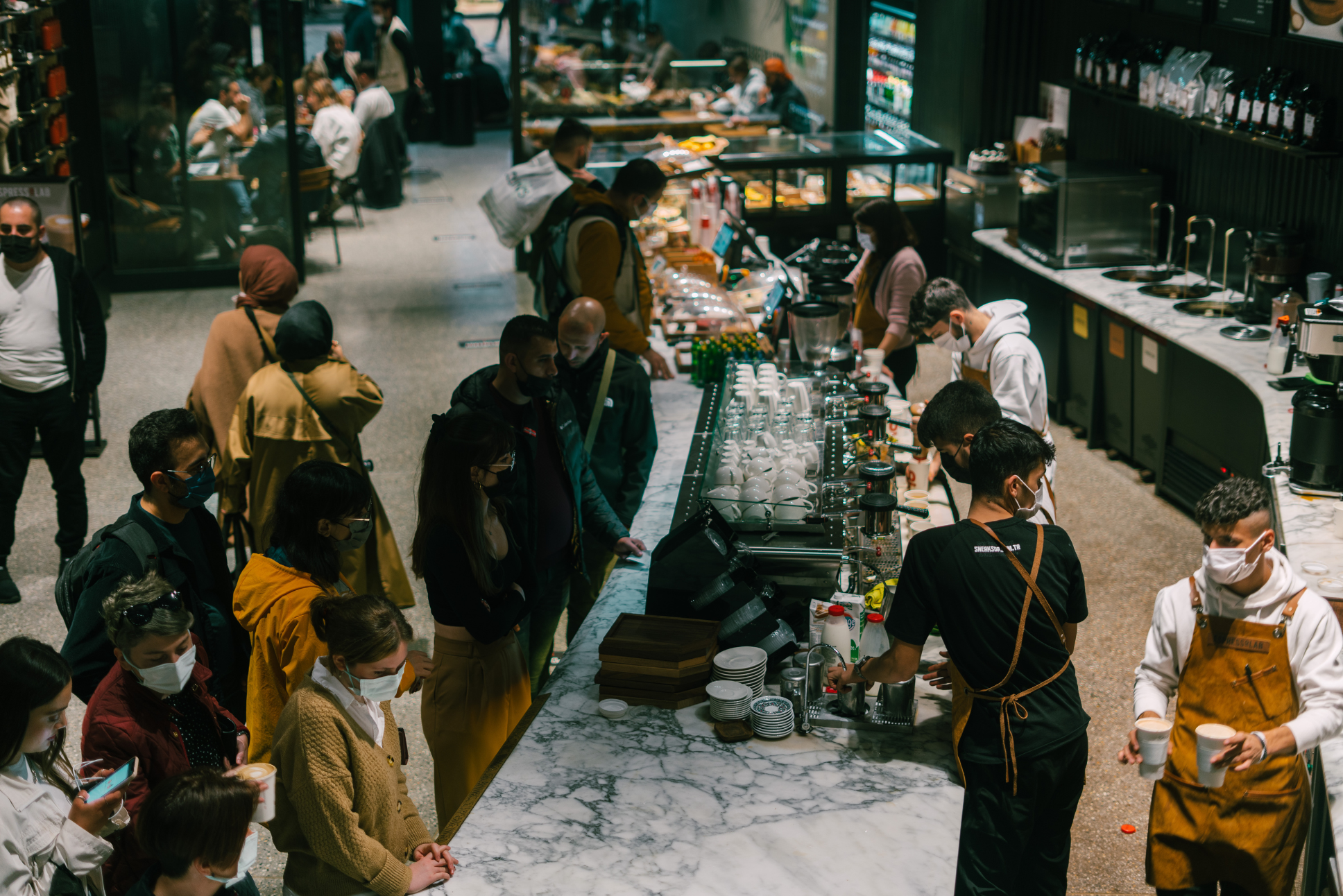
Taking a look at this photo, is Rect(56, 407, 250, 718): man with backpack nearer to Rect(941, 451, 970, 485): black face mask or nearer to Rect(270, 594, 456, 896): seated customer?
→ Rect(270, 594, 456, 896): seated customer

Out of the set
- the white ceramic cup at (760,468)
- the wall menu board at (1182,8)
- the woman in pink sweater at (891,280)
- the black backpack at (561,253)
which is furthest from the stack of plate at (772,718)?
the wall menu board at (1182,8)

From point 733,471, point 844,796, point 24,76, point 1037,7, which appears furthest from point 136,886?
point 1037,7

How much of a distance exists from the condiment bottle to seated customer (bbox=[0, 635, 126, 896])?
5.42ft

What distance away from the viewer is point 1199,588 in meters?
2.90

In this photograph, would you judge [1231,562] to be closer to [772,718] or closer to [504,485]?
[772,718]

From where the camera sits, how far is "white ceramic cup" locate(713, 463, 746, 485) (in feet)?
12.9

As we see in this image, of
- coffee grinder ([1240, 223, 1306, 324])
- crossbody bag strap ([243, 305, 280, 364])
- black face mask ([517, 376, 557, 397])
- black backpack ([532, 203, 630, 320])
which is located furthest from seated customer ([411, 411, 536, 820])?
coffee grinder ([1240, 223, 1306, 324])

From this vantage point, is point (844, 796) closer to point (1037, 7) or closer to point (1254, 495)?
point (1254, 495)

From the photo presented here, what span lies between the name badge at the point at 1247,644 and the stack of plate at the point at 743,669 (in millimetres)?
1089

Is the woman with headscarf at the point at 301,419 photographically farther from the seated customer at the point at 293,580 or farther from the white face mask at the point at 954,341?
the white face mask at the point at 954,341

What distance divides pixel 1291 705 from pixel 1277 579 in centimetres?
29

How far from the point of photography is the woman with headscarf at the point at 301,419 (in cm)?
459

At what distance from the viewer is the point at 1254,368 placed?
577cm

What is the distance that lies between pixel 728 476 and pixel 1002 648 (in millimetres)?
1335
